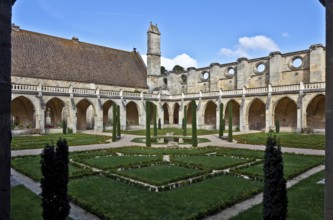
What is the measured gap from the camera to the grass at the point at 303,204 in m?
6.64

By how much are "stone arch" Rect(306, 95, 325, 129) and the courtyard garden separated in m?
19.7

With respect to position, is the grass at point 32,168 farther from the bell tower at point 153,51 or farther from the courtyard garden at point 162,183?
the bell tower at point 153,51

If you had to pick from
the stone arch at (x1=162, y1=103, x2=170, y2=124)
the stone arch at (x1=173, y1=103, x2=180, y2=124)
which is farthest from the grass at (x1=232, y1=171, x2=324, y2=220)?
the stone arch at (x1=173, y1=103, x2=180, y2=124)

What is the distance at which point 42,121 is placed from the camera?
2986cm

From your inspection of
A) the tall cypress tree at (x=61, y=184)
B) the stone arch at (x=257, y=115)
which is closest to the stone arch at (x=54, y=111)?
the stone arch at (x=257, y=115)

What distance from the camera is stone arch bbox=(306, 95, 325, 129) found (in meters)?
31.8

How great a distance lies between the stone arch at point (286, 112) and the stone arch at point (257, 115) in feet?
6.93

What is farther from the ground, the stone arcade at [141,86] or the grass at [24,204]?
the stone arcade at [141,86]

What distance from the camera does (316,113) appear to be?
1270 inches

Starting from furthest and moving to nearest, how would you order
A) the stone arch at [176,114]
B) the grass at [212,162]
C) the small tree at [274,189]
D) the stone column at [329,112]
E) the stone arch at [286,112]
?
the stone arch at [176,114]
the stone arch at [286,112]
the grass at [212,162]
the small tree at [274,189]
the stone column at [329,112]

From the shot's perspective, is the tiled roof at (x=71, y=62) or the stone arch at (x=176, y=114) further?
the stone arch at (x=176, y=114)

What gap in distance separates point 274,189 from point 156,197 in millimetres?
3764

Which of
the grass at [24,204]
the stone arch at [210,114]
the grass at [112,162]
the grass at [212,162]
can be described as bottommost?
the grass at [24,204]

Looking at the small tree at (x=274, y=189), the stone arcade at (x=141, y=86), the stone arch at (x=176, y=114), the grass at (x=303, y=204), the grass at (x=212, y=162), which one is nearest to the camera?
the small tree at (x=274, y=189)
